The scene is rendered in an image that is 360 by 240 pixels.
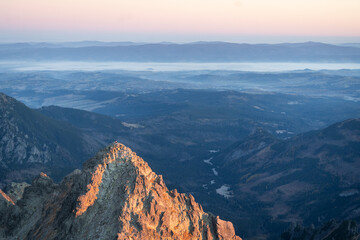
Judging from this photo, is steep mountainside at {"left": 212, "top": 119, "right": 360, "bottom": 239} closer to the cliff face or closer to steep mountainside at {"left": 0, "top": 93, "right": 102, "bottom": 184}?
steep mountainside at {"left": 0, "top": 93, "right": 102, "bottom": 184}

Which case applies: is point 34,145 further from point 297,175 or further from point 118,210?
point 118,210

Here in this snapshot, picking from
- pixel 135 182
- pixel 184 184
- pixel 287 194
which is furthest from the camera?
pixel 184 184

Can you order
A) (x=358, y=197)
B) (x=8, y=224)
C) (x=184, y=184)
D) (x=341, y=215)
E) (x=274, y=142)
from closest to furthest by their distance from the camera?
(x=8, y=224) < (x=341, y=215) < (x=358, y=197) < (x=184, y=184) < (x=274, y=142)

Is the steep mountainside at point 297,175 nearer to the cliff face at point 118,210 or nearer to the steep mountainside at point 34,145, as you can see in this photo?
the steep mountainside at point 34,145

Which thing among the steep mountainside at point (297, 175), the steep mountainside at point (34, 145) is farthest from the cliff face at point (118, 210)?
the steep mountainside at point (34, 145)

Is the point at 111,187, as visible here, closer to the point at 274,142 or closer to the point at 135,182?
the point at 135,182

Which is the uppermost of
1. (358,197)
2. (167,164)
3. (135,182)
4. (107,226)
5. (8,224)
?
(135,182)

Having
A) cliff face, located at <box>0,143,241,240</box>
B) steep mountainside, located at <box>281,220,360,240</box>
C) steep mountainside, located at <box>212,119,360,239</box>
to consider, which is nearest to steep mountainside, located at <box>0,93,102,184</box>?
steep mountainside, located at <box>212,119,360,239</box>

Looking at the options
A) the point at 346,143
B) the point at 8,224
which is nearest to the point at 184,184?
the point at 346,143
